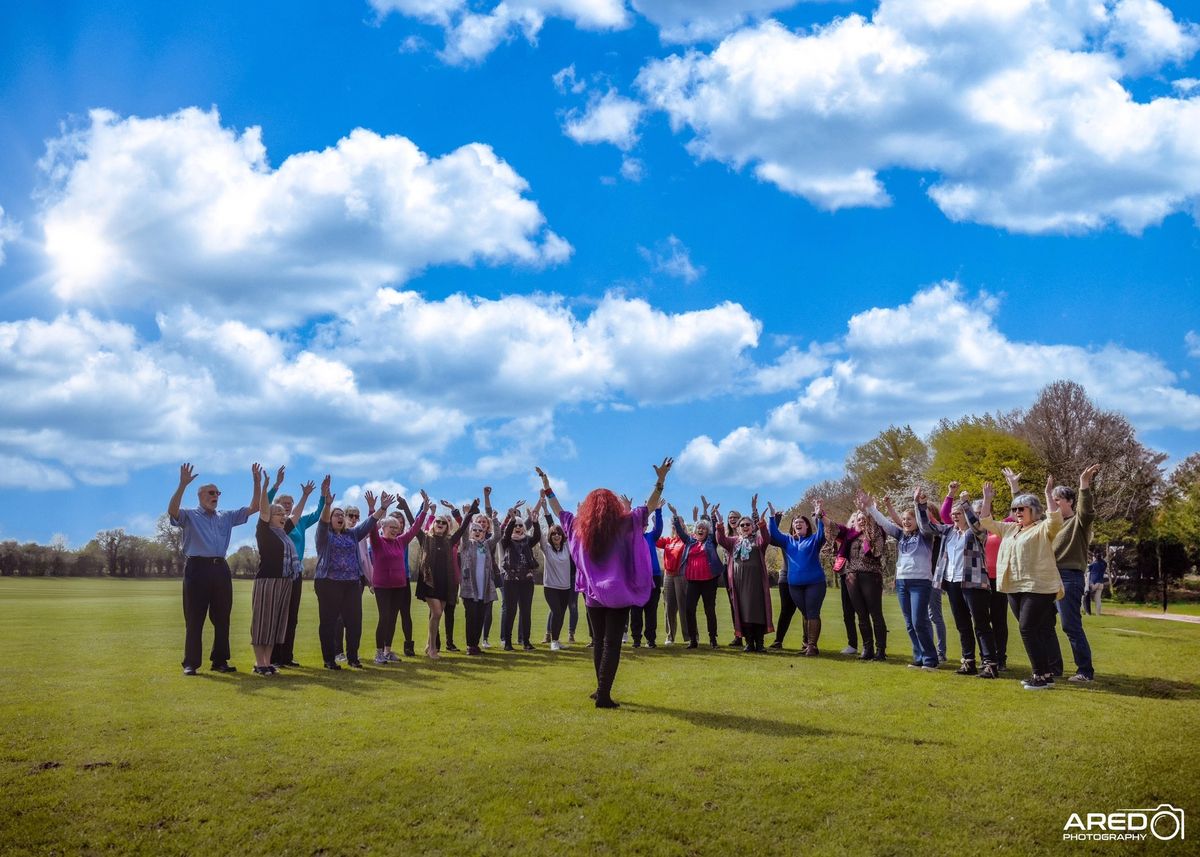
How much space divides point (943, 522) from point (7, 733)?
471 inches

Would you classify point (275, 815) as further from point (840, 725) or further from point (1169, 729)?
point (1169, 729)

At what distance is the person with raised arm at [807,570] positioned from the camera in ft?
46.9

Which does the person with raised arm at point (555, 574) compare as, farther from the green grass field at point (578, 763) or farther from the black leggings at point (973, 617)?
the black leggings at point (973, 617)

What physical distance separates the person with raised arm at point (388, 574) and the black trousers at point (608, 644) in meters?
5.19

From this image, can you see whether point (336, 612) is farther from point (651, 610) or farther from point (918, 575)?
point (918, 575)

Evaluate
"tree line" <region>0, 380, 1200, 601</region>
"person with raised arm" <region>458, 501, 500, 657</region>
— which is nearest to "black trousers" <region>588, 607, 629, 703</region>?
"person with raised arm" <region>458, 501, 500, 657</region>

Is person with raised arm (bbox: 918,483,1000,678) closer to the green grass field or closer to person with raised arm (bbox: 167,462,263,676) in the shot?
the green grass field

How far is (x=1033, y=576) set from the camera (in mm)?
10492

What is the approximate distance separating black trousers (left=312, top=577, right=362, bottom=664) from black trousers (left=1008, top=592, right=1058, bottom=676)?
9177 mm

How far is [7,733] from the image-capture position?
8117mm

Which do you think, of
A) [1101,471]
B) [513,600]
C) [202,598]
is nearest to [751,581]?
[513,600]

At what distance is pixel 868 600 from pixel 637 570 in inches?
226

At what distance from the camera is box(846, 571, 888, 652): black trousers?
13555mm

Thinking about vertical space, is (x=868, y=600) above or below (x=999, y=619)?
above
